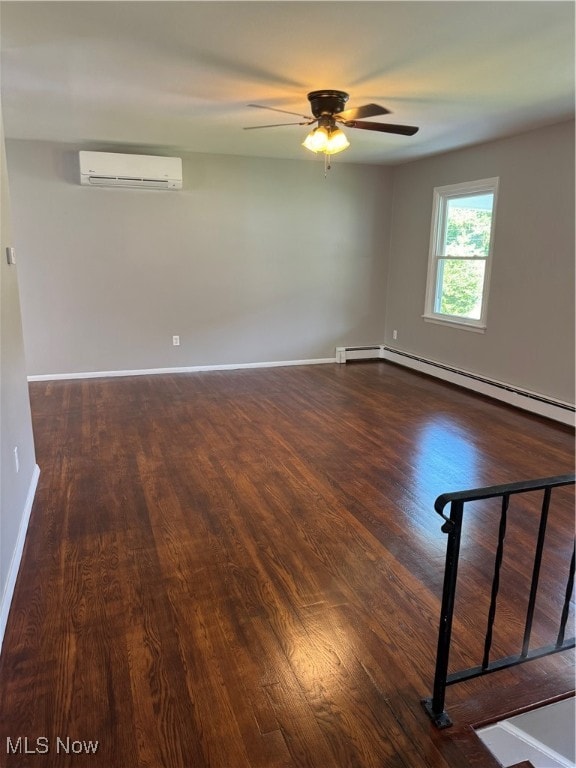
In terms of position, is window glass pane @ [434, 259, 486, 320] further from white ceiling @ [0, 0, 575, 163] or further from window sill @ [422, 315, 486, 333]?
white ceiling @ [0, 0, 575, 163]

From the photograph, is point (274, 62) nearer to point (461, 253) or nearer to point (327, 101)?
point (327, 101)

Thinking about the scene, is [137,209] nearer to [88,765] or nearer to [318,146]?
[318,146]

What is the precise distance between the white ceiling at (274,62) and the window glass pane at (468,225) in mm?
892

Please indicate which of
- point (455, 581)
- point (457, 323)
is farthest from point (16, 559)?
point (457, 323)

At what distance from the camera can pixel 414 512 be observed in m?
2.97

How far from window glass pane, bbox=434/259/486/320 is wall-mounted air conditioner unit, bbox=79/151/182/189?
3.20 m

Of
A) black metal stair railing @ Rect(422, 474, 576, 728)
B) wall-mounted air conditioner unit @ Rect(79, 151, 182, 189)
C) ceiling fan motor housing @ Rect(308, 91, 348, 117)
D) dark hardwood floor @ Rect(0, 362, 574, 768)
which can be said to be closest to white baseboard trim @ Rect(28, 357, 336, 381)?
dark hardwood floor @ Rect(0, 362, 574, 768)

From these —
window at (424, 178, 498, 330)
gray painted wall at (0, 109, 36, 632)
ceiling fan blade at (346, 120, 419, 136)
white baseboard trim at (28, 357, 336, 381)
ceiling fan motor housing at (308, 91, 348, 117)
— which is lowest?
white baseboard trim at (28, 357, 336, 381)

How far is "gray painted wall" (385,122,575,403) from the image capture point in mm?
4402

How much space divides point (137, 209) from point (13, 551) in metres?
4.36

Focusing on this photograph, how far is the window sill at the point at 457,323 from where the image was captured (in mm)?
5465

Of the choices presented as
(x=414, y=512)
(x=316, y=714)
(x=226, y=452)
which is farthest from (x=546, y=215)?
(x=316, y=714)

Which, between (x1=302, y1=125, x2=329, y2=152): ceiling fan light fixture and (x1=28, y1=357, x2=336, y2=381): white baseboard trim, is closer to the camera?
(x1=302, y1=125, x2=329, y2=152): ceiling fan light fixture

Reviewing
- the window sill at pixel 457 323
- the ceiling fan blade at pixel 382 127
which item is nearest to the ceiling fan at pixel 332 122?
the ceiling fan blade at pixel 382 127
